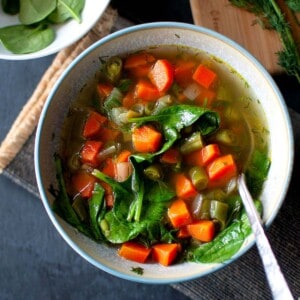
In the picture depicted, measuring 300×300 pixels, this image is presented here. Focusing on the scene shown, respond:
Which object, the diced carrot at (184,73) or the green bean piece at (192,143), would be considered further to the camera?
the diced carrot at (184,73)

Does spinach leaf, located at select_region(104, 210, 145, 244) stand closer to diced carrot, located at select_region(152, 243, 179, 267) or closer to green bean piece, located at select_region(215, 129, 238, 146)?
diced carrot, located at select_region(152, 243, 179, 267)

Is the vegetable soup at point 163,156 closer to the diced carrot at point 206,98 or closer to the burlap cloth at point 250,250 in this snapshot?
the diced carrot at point 206,98

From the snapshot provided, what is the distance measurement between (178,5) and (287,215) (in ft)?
3.33

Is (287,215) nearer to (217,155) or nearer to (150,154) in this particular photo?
(217,155)

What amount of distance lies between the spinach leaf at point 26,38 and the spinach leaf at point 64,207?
49cm

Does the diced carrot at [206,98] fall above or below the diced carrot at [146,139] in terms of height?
above

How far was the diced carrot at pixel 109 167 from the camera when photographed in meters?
2.31

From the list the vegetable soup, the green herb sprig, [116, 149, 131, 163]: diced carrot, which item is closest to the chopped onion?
the vegetable soup

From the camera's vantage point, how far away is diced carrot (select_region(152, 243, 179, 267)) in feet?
7.30

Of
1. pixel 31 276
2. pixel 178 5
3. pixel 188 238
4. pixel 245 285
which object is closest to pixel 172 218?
pixel 188 238

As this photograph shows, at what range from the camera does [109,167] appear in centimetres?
232

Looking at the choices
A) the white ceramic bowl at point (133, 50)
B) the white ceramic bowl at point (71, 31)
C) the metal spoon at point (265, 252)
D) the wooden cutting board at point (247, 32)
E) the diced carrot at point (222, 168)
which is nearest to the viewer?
the metal spoon at point (265, 252)

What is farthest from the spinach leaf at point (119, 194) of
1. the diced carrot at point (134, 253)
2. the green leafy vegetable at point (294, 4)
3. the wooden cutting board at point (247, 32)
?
the green leafy vegetable at point (294, 4)

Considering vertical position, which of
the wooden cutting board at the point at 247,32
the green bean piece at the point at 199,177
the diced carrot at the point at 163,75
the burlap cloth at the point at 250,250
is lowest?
the burlap cloth at the point at 250,250
